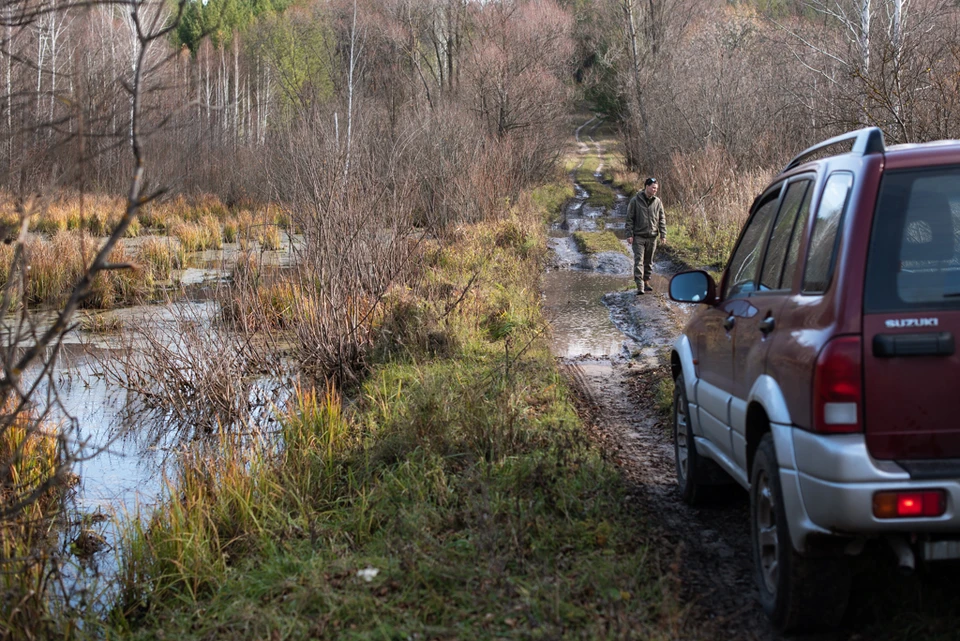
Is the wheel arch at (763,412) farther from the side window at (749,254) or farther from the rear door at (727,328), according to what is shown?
the side window at (749,254)

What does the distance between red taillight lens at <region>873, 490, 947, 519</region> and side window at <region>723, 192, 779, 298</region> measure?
1630mm

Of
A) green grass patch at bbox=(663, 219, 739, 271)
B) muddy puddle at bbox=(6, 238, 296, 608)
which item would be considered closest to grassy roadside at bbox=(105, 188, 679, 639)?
muddy puddle at bbox=(6, 238, 296, 608)

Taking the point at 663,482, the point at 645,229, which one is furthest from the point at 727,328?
the point at 645,229

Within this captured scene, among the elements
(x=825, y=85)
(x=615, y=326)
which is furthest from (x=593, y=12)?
(x=615, y=326)

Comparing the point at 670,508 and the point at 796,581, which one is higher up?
the point at 796,581

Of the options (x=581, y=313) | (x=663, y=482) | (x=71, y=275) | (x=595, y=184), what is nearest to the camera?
(x=663, y=482)

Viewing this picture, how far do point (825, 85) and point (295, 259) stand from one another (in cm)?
1174

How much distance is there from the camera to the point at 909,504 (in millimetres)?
3172

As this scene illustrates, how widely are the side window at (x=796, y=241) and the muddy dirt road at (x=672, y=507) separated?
123 centimetres

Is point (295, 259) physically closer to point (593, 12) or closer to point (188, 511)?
point (188, 511)

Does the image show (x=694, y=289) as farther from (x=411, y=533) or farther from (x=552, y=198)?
(x=552, y=198)

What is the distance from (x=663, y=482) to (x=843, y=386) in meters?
3.15

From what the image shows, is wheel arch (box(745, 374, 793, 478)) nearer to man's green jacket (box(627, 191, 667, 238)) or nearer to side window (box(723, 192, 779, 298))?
side window (box(723, 192, 779, 298))

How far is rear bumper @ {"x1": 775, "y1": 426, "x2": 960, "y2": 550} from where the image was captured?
317 centimetres
